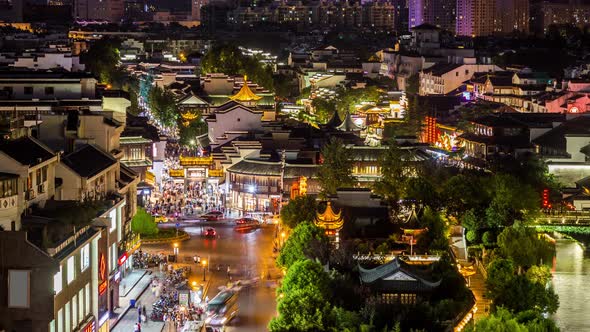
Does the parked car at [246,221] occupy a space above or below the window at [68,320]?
below

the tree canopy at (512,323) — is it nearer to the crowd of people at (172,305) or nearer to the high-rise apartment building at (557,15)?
the crowd of people at (172,305)

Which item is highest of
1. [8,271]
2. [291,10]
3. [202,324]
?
[291,10]

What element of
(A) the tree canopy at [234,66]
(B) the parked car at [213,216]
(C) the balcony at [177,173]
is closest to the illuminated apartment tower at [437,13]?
(A) the tree canopy at [234,66]

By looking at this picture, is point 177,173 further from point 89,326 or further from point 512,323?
point 512,323

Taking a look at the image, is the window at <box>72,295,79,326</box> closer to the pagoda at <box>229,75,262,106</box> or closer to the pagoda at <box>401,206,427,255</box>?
the pagoda at <box>401,206,427,255</box>

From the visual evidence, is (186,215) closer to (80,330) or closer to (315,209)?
(315,209)

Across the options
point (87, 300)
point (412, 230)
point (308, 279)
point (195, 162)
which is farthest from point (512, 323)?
point (195, 162)

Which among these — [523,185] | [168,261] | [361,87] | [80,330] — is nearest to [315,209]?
[168,261]
